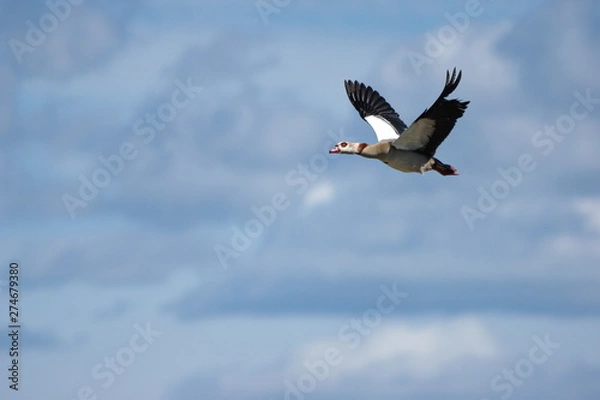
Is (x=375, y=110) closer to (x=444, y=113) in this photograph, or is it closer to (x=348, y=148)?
(x=348, y=148)

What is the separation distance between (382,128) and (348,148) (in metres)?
3.31

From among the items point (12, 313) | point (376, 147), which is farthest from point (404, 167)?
point (12, 313)

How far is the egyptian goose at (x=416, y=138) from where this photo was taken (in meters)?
43.5

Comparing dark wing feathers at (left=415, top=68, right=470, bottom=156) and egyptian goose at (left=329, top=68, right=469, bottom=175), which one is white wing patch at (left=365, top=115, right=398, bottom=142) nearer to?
egyptian goose at (left=329, top=68, right=469, bottom=175)

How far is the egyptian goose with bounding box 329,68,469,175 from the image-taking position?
43.5m

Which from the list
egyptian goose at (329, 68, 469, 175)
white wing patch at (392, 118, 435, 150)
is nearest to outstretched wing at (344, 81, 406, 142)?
egyptian goose at (329, 68, 469, 175)

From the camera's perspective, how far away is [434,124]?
146 ft

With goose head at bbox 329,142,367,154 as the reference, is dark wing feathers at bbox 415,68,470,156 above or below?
below

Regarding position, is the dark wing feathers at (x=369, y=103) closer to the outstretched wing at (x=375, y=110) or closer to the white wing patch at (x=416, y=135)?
the outstretched wing at (x=375, y=110)

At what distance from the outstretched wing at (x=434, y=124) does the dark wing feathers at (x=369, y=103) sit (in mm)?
6161

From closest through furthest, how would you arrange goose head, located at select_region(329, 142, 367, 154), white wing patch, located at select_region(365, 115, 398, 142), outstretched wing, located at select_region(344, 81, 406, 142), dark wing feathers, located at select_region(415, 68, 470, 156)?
dark wing feathers, located at select_region(415, 68, 470, 156) → goose head, located at select_region(329, 142, 367, 154) → white wing patch, located at select_region(365, 115, 398, 142) → outstretched wing, located at select_region(344, 81, 406, 142)

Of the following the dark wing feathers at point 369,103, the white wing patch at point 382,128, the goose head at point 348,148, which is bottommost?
the goose head at point 348,148

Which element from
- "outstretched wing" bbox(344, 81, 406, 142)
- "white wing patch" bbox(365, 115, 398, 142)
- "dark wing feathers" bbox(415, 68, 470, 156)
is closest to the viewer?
"dark wing feathers" bbox(415, 68, 470, 156)

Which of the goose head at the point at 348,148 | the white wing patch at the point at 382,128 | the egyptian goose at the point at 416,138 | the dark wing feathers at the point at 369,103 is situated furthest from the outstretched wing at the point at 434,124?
the dark wing feathers at the point at 369,103
